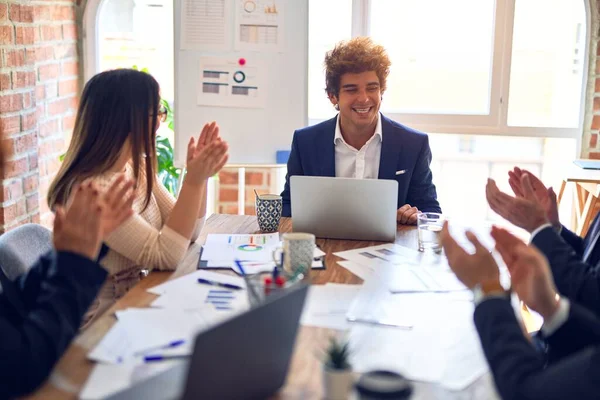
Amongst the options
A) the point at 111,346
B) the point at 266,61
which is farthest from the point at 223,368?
the point at 266,61

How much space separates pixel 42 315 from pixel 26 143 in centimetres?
203

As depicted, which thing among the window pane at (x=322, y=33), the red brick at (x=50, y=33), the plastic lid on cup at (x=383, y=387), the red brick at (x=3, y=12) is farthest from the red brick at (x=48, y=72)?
the plastic lid on cup at (x=383, y=387)

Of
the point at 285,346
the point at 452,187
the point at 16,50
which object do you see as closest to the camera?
the point at 285,346

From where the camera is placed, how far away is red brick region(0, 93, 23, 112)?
2829mm

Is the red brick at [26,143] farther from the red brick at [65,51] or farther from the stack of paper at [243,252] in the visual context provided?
the stack of paper at [243,252]

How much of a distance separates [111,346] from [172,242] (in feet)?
1.74

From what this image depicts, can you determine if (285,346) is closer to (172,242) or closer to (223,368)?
(223,368)

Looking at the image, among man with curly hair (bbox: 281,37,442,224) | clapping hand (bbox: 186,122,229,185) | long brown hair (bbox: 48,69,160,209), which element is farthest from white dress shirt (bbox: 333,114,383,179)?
long brown hair (bbox: 48,69,160,209)

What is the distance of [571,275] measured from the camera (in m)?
1.55

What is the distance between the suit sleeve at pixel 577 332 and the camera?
131cm

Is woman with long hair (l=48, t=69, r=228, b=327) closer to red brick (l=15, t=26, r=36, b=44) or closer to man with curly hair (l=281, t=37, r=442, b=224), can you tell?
man with curly hair (l=281, t=37, r=442, b=224)

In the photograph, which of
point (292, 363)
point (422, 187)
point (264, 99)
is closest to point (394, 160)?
point (422, 187)

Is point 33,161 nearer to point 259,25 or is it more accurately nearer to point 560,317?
point 259,25

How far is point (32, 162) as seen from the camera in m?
3.13
